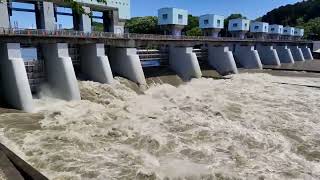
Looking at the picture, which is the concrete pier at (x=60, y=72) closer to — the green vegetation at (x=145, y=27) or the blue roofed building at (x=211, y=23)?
the blue roofed building at (x=211, y=23)

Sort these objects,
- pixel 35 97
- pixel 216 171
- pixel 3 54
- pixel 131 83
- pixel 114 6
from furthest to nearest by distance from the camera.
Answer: pixel 114 6, pixel 131 83, pixel 35 97, pixel 3 54, pixel 216 171

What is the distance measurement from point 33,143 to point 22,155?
119 cm

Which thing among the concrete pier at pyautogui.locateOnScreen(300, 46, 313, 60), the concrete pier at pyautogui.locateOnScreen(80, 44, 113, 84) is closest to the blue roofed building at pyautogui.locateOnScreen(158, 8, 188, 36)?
the concrete pier at pyautogui.locateOnScreen(80, 44, 113, 84)

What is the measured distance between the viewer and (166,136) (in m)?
13.3

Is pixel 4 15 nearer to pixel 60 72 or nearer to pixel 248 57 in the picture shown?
pixel 60 72

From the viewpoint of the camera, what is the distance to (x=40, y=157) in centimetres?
1061

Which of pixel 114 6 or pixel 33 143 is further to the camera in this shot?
pixel 114 6

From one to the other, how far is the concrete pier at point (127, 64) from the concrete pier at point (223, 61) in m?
13.3

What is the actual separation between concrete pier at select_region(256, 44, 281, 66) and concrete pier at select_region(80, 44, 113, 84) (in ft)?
100

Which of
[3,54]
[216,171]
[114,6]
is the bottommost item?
[216,171]

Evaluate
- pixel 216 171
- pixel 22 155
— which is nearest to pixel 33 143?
pixel 22 155

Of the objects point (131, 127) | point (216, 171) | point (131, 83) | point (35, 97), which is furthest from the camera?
point (131, 83)

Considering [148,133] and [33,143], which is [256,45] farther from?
[33,143]

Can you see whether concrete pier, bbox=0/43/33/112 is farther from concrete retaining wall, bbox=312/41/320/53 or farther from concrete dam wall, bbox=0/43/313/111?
concrete retaining wall, bbox=312/41/320/53
